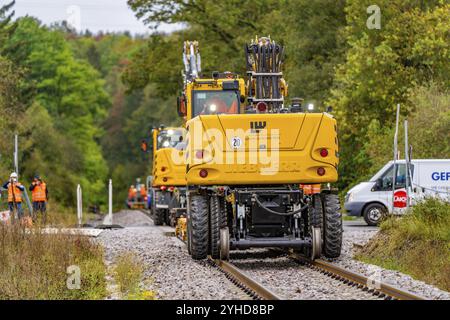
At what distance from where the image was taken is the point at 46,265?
16.4 metres

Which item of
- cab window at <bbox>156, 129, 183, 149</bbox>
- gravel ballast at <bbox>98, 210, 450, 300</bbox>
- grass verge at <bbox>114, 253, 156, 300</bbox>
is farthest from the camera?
cab window at <bbox>156, 129, 183, 149</bbox>

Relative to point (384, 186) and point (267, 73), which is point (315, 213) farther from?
point (384, 186)

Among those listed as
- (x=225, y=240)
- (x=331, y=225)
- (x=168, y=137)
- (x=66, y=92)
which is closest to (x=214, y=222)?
(x=225, y=240)

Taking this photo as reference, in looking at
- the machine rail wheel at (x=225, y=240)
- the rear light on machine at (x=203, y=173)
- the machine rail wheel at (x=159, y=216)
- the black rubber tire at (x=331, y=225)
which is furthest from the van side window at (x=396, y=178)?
the rear light on machine at (x=203, y=173)

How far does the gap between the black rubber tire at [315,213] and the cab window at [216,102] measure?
21.9 feet

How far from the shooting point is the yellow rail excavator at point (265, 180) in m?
18.5

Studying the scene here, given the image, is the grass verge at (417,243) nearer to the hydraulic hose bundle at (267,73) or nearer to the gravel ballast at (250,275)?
the gravel ballast at (250,275)

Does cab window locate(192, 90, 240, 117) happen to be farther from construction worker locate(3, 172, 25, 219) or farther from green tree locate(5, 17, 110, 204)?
green tree locate(5, 17, 110, 204)

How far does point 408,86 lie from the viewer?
42062 mm

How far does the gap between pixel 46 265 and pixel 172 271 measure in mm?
2513

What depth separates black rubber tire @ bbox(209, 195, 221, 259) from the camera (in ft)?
62.3

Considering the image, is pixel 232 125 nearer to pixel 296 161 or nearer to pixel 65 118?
pixel 296 161

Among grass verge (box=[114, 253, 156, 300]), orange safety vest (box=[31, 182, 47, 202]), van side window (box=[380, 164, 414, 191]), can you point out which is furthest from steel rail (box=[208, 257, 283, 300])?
orange safety vest (box=[31, 182, 47, 202])

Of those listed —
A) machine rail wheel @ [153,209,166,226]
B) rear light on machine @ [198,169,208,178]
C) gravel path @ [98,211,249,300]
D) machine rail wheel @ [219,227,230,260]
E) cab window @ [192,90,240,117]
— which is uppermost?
cab window @ [192,90,240,117]
